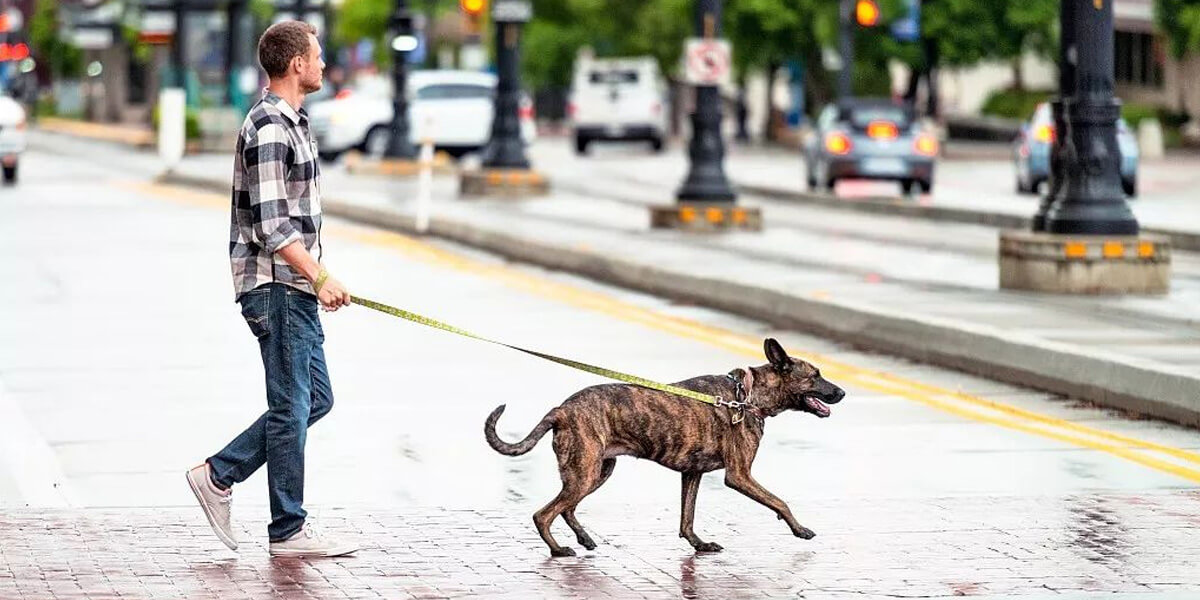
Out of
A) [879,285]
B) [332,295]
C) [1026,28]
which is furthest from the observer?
[1026,28]

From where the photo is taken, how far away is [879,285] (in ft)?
70.3

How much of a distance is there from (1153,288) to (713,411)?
11880 mm

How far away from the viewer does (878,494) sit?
10.9 metres

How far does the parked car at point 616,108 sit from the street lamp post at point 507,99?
23.9 m

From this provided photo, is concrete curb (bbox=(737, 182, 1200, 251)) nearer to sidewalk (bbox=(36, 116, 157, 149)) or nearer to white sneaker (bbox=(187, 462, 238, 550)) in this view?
white sneaker (bbox=(187, 462, 238, 550))

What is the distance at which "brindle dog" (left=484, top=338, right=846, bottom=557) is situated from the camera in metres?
8.92

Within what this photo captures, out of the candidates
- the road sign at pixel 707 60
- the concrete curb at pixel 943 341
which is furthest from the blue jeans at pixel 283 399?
the road sign at pixel 707 60

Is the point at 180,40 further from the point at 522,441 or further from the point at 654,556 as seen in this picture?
the point at 522,441

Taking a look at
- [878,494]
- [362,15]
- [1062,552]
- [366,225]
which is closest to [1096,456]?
[878,494]

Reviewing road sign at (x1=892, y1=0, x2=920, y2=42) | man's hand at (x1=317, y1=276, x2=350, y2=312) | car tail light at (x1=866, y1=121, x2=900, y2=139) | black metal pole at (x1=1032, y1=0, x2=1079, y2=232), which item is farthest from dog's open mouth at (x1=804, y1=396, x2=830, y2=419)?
road sign at (x1=892, y1=0, x2=920, y2=42)

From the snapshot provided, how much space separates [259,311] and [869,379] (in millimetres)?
6937

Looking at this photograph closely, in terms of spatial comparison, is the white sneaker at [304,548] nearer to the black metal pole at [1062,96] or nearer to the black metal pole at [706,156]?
the black metal pole at [1062,96]

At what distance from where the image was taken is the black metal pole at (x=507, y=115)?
38.1 metres

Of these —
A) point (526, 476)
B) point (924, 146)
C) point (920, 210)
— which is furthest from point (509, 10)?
point (526, 476)
